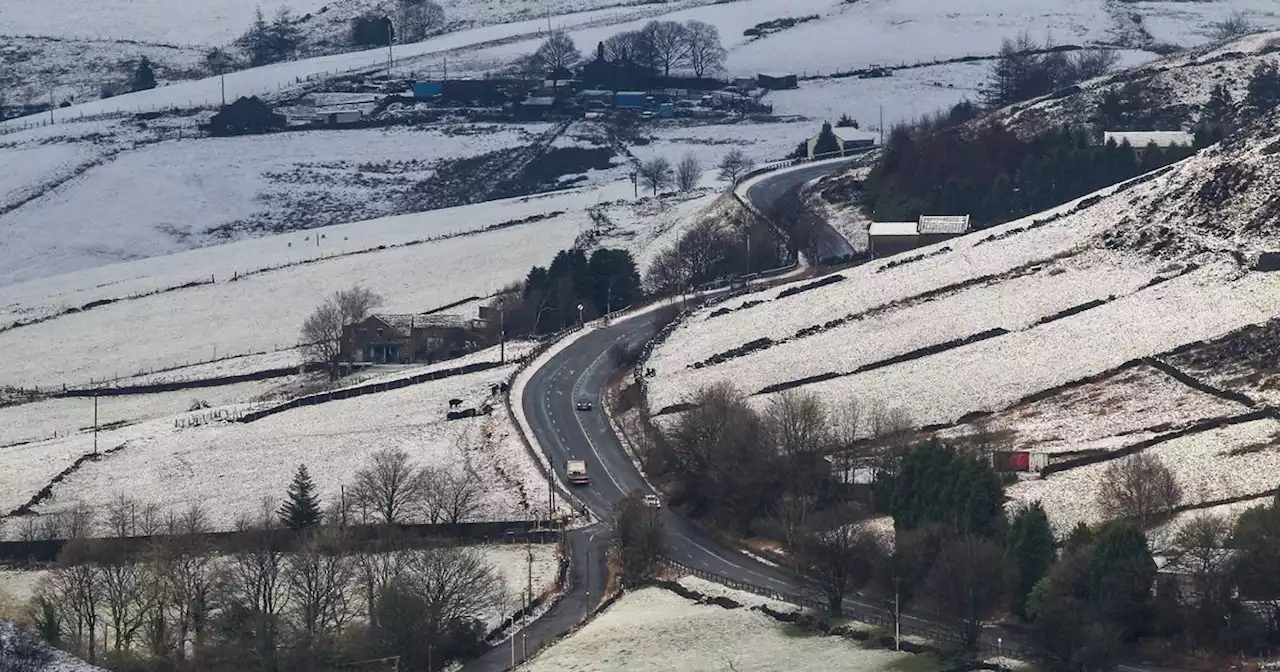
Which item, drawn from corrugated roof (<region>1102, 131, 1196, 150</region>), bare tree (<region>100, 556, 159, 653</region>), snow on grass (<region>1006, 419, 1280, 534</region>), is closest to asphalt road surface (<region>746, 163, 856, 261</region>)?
corrugated roof (<region>1102, 131, 1196, 150</region>)

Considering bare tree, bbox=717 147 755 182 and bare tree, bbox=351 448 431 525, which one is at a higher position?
bare tree, bbox=717 147 755 182

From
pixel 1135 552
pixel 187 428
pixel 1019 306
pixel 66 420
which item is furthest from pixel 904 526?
pixel 66 420

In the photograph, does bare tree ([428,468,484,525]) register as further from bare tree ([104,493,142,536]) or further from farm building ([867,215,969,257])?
farm building ([867,215,969,257])

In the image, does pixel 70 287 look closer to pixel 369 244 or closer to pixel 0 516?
pixel 369 244

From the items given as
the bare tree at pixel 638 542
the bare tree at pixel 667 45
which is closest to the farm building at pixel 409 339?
the bare tree at pixel 638 542

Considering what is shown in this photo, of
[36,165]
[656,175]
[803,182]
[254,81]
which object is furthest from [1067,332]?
[254,81]
